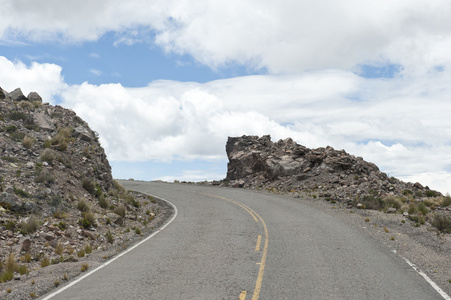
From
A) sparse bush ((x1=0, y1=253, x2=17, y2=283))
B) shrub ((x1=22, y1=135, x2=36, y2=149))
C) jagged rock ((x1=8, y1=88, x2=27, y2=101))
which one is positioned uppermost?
jagged rock ((x1=8, y1=88, x2=27, y2=101))

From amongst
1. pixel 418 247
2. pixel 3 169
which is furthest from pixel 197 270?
pixel 3 169

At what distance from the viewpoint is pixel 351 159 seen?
35875 millimetres

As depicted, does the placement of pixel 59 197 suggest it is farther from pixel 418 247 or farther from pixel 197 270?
pixel 418 247

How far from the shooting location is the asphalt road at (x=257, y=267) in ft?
26.2

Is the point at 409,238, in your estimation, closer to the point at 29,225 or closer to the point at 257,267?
the point at 257,267

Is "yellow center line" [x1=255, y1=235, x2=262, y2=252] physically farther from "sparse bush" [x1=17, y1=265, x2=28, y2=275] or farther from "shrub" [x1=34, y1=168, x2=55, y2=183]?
"shrub" [x1=34, y1=168, x2=55, y2=183]

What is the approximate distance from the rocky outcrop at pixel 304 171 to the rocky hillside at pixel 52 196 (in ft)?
48.0

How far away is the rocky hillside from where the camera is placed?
41.5ft

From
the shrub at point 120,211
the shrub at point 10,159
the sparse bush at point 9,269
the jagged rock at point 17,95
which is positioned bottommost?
the sparse bush at point 9,269

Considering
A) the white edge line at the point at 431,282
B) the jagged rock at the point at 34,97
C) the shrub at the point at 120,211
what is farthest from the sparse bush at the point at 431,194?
the jagged rock at the point at 34,97

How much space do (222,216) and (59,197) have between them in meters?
8.13

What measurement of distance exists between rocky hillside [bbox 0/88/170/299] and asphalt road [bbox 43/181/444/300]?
207 cm

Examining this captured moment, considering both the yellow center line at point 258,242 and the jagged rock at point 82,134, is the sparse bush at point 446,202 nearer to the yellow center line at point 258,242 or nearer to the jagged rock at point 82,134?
the yellow center line at point 258,242

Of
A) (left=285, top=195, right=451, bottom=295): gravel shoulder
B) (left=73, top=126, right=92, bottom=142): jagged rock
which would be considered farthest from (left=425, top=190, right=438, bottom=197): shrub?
(left=73, top=126, right=92, bottom=142): jagged rock
